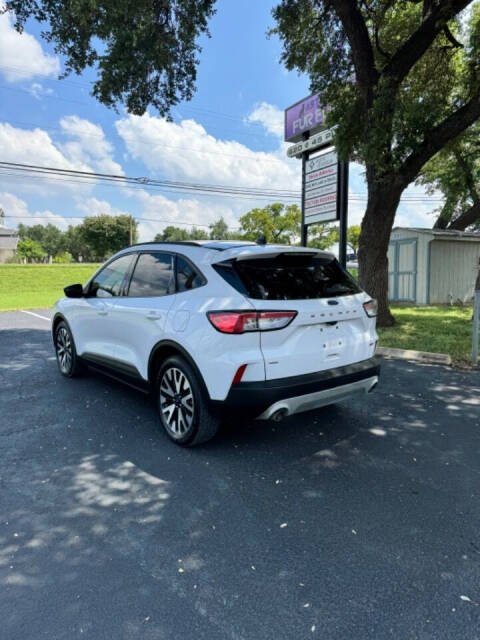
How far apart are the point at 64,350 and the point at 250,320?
377cm

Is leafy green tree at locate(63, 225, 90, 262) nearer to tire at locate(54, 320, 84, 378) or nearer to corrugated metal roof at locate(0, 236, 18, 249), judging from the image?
corrugated metal roof at locate(0, 236, 18, 249)

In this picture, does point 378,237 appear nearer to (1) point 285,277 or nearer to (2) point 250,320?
(1) point 285,277

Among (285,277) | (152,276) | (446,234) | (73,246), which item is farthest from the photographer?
(73,246)

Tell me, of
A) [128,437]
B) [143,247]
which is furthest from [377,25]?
[128,437]

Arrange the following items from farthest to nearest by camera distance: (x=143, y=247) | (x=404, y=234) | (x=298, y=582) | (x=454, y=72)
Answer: (x=404, y=234)
(x=454, y=72)
(x=143, y=247)
(x=298, y=582)

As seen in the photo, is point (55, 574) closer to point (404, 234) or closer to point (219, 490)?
point (219, 490)

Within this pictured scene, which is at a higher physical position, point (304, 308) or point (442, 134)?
point (442, 134)

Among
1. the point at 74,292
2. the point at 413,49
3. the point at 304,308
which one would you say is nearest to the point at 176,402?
the point at 304,308

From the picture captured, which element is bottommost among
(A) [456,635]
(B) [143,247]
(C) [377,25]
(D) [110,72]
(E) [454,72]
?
(A) [456,635]

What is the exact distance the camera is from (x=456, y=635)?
1.74 meters

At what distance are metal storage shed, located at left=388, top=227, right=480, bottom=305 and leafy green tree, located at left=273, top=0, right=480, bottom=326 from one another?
558 cm

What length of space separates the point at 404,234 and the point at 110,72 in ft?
38.7

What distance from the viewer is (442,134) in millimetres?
8297

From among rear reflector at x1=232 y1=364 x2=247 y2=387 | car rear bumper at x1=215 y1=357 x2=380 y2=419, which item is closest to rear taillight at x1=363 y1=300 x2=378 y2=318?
car rear bumper at x1=215 y1=357 x2=380 y2=419
